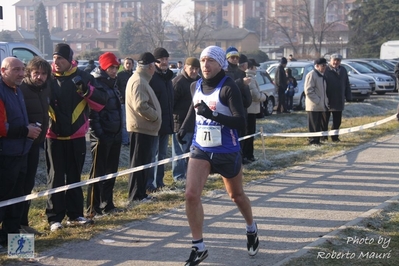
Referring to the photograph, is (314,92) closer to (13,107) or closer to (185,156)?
(185,156)

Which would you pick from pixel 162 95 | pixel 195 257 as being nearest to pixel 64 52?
pixel 162 95

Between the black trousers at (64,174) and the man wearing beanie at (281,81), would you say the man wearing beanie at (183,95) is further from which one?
the man wearing beanie at (281,81)

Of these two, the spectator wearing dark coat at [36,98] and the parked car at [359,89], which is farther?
the parked car at [359,89]

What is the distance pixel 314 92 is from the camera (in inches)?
561

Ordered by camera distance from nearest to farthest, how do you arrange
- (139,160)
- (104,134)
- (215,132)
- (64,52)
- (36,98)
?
(215,132), (36,98), (64,52), (104,134), (139,160)

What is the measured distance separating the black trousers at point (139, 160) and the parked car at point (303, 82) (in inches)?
558

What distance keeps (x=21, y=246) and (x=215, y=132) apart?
2309 millimetres

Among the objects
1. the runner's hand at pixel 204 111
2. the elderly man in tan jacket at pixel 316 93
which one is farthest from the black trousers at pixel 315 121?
the runner's hand at pixel 204 111

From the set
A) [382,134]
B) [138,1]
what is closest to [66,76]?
[382,134]

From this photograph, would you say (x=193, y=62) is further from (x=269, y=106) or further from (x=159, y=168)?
(x=269, y=106)

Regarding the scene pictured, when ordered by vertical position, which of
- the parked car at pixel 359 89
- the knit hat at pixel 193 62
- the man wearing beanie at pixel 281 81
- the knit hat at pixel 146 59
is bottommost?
the parked car at pixel 359 89

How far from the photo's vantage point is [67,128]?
7387 millimetres

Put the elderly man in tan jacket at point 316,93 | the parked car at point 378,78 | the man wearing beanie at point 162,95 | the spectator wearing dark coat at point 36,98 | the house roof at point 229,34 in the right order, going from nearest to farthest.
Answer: the spectator wearing dark coat at point 36,98 → the man wearing beanie at point 162,95 → the elderly man in tan jacket at point 316,93 → the parked car at point 378,78 → the house roof at point 229,34

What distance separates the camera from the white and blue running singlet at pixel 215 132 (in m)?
6.19
